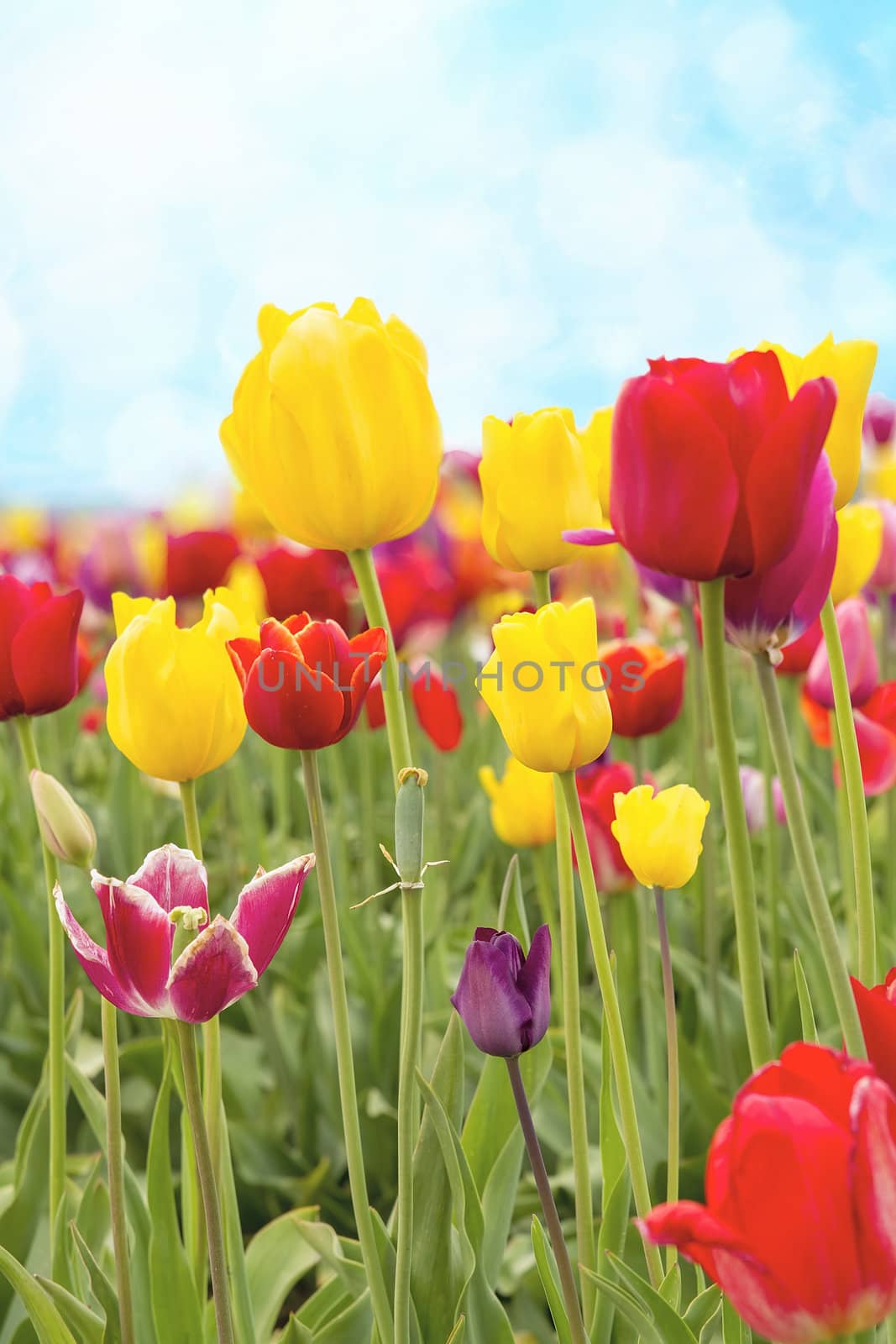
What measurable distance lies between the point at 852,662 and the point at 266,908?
0.77 m

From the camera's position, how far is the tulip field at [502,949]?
1.36 feet

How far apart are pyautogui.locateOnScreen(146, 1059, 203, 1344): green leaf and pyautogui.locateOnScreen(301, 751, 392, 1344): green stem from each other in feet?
0.49

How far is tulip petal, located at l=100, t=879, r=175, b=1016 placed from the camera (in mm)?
506

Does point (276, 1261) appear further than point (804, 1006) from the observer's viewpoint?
Yes

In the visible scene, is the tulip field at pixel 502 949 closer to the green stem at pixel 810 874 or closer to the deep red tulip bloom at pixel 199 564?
the green stem at pixel 810 874

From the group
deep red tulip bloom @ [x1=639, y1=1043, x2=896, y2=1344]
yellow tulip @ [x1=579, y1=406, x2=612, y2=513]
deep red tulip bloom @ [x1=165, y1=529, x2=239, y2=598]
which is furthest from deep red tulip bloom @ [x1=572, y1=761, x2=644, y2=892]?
deep red tulip bloom @ [x1=165, y1=529, x2=239, y2=598]

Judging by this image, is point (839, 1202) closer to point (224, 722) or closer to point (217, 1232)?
point (217, 1232)

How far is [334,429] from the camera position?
0.58 metres

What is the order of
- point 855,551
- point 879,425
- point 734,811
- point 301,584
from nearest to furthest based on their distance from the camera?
point 734,811 → point 855,551 → point 301,584 → point 879,425

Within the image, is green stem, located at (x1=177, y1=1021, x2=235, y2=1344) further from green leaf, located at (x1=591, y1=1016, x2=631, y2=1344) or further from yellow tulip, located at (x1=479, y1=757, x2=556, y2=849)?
yellow tulip, located at (x1=479, y1=757, x2=556, y2=849)

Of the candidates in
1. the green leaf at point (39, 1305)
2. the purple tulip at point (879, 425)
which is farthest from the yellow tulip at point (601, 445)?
the purple tulip at point (879, 425)

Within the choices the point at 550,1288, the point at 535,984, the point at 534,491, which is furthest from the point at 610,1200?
the point at 534,491

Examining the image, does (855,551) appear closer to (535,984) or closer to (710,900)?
(710,900)

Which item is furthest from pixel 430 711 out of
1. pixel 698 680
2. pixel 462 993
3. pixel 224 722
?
pixel 462 993
